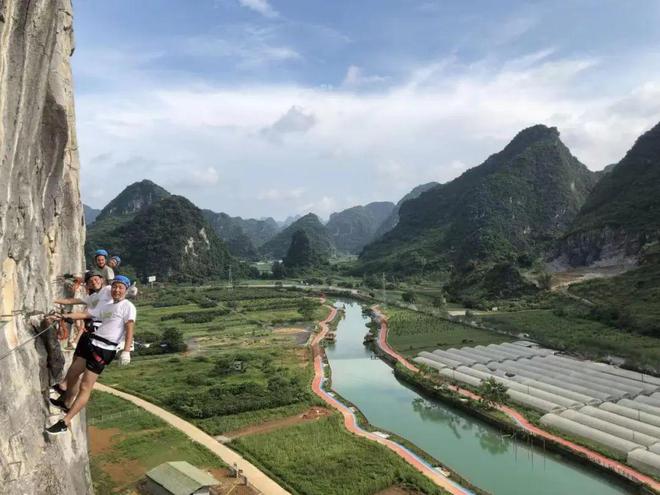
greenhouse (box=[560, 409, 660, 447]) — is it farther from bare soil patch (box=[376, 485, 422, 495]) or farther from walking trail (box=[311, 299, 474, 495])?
bare soil patch (box=[376, 485, 422, 495])

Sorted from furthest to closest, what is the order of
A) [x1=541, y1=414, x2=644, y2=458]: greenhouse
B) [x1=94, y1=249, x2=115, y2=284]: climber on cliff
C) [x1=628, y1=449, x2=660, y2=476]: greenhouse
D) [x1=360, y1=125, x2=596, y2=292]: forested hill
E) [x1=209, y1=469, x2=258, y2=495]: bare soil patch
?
[x1=360, y1=125, x2=596, y2=292]: forested hill
[x1=541, y1=414, x2=644, y2=458]: greenhouse
[x1=628, y1=449, x2=660, y2=476]: greenhouse
[x1=209, y1=469, x2=258, y2=495]: bare soil patch
[x1=94, y1=249, x2=115, y2=284]: climber on cliff

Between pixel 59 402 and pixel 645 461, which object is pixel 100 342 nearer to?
pixel 59 402

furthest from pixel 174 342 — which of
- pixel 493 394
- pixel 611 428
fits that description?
pixel 611 428

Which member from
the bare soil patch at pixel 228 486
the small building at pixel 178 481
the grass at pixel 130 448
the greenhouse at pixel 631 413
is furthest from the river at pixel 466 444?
the small building at pixel 178 481

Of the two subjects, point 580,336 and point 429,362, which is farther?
point 580,336

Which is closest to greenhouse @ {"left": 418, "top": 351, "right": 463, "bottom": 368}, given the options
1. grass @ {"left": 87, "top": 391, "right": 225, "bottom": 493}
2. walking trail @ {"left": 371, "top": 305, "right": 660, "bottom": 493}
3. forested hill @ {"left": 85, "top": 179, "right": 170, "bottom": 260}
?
walking trail @ {"left": 371, "top": 305, "right": 660, "bottom": 493}

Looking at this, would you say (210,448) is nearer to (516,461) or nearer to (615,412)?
(516,461)
